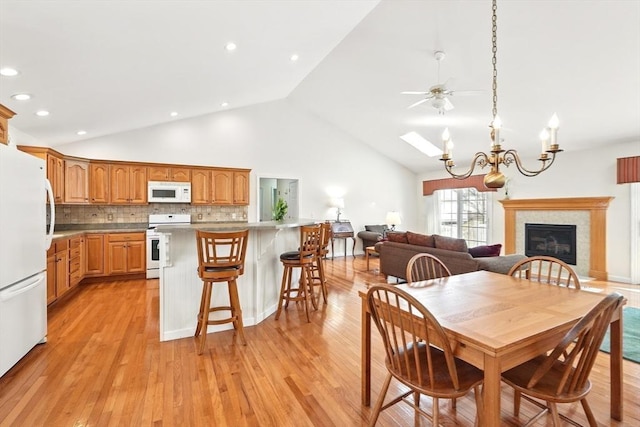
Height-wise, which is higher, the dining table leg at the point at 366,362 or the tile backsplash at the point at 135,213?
the tile backsplash at the point at 135,213

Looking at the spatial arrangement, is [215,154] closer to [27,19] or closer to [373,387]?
[27,19]

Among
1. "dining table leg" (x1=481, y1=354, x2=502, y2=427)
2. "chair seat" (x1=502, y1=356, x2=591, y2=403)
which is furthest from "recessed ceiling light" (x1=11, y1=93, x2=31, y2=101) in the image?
"chair seat" (x1=502, y1=356, x2=591, y2=403)

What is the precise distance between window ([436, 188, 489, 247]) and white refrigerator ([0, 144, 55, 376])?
8003 millimetres

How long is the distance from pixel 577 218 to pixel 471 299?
5.45m

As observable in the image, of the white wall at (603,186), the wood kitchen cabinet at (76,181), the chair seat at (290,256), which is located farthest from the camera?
the white wall at (603,186)

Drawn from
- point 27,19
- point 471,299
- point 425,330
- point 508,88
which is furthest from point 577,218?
point 27,19

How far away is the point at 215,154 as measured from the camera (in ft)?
21.7

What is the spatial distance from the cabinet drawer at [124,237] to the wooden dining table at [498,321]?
15.8ft

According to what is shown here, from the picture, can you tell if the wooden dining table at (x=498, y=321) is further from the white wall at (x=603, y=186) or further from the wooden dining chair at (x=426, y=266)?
the white wall at (x=603, y=186)

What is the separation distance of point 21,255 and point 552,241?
7923 mm

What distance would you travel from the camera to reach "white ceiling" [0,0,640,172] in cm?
233

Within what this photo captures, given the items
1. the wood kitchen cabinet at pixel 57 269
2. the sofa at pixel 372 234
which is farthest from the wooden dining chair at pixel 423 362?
the sofa at pixel 372 234

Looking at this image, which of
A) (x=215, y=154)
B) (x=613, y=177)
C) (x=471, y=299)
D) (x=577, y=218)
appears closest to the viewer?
(x=471, y=299)

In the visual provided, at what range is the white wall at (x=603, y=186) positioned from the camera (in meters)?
5.12
